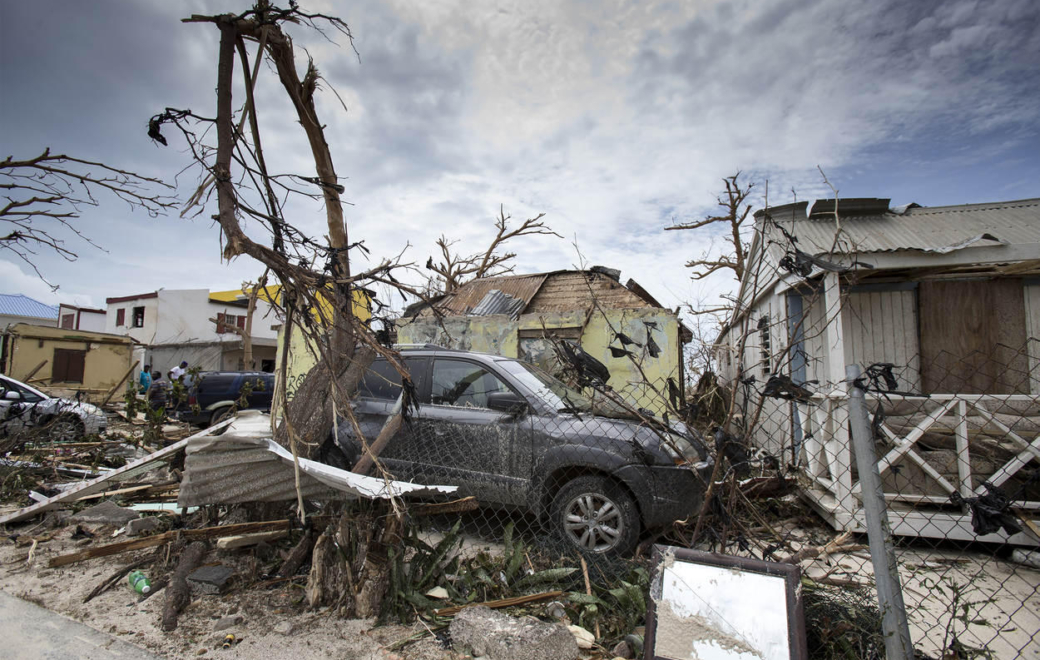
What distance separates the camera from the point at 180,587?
3.20 meters

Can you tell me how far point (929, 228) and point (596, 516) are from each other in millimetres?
6168

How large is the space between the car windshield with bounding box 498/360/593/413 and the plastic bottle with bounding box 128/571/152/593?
9.55 feet

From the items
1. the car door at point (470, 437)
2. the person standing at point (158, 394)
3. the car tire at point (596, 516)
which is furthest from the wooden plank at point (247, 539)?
the person standing at point (158, 394)

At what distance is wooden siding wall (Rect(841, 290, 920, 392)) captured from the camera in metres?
6.63

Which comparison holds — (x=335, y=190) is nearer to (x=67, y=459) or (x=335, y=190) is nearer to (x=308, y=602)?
(x=308, y=602)

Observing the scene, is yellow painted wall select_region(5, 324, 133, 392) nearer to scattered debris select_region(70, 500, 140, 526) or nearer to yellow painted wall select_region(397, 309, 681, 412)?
yellow painted wall select_region(397, 309, 681, 412)

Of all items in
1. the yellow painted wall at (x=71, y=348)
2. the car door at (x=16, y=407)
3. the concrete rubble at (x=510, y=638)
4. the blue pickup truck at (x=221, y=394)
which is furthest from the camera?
the yellow painted wall at (x=71, y=348)

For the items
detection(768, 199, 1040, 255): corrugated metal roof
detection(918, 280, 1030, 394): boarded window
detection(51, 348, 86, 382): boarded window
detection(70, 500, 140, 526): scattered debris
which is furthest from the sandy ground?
detection(51, 348, 86, 382): boarded window

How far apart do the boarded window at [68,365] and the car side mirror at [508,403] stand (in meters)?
23.1

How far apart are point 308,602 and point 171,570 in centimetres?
113

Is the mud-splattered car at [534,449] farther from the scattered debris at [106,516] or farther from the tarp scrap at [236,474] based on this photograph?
the scattered debris at [106,516]

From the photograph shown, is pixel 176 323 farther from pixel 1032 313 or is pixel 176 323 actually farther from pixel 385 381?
pixel 1032 313

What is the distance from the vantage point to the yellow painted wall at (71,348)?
752 inches

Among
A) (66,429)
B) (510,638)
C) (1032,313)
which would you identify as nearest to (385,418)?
(510,638)
